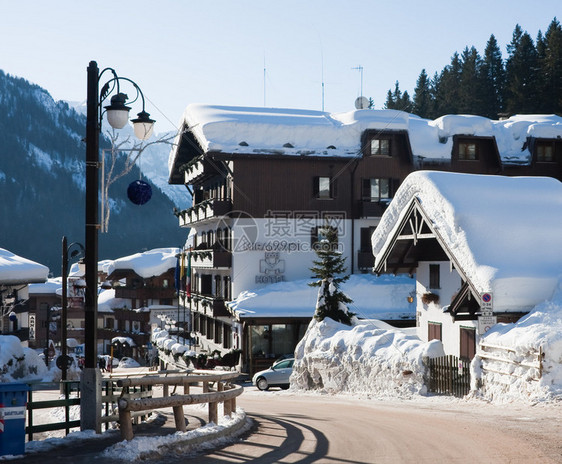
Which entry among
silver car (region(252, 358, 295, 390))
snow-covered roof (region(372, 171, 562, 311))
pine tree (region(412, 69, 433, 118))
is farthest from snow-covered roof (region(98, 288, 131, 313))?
snow-covered roof (region(372, 171, 562, 311))

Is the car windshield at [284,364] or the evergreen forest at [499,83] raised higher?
the evergreen forest at [499,83]

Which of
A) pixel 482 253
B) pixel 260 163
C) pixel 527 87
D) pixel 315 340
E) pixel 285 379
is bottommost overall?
pixel 285 379

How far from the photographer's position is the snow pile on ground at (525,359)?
18.8m

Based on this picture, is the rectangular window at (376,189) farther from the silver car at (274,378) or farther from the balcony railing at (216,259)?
the silver car at (274,378)

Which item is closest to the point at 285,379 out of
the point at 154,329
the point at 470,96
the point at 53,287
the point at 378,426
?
the point at 378,426

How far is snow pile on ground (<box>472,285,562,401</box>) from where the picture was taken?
61.8 feet

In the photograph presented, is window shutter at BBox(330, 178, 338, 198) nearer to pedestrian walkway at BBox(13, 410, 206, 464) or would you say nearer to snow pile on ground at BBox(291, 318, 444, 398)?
snow pile on ground at BBox(291, 318, 444, 398)

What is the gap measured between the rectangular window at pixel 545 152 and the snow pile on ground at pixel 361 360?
1009 inches

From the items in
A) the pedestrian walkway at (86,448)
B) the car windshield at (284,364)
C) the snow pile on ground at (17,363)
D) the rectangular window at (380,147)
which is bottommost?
the snow pile on ground at (17,363)

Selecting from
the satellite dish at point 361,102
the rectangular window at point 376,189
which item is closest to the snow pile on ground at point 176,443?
the rectangular window at point 376,189

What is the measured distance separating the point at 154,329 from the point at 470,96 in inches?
2094

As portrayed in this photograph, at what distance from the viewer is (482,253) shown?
24.3 m

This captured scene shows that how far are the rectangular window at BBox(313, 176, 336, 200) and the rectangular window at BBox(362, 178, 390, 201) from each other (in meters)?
2.17

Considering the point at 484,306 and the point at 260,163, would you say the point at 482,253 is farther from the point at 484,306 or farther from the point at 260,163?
the point at 260,163
